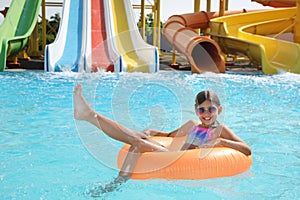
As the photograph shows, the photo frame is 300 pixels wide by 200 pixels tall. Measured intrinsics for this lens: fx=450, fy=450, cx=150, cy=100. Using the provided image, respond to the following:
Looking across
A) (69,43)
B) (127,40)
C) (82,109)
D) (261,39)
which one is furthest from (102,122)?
(261,39)

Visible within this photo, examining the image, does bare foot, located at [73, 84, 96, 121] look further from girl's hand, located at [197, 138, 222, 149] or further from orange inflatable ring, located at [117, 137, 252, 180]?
girl's hand, located at [197, 138, 222, 149]

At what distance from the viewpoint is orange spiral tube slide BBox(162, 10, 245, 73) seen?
9062 mm

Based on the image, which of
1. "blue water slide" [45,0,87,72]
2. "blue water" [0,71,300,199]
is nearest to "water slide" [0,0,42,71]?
"blue water slide" [45,0,87,72]

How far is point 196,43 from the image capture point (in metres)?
9.12

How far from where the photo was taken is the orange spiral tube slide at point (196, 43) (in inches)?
357

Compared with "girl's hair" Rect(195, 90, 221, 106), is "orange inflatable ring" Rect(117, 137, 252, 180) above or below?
below

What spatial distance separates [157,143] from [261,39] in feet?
24.5

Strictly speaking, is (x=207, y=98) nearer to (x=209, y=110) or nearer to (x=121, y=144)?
(x=209, y=110)

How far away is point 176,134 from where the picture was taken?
2928 millimetres

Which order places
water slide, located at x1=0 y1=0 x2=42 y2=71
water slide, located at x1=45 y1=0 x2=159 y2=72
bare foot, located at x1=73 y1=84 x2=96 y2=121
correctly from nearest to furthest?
bare foot, located at x1=73 y1=84 x2=96 y2=121 < water slide, located at x1=45 y1=0 x2=159 y2=72 < water slide, located at x1=0 y1=0 x2=42 y2=71

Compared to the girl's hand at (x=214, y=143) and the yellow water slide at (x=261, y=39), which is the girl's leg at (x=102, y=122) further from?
the yellow water slide at (x=261, y=39)

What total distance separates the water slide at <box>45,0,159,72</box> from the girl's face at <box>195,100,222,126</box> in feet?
17.3

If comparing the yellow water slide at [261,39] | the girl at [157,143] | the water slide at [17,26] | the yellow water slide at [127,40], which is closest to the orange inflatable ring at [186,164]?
the girl at [157,143]

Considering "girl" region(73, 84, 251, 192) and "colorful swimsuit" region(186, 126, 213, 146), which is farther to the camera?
"colorful swimsuit" region(186, 126, 213, 146)
